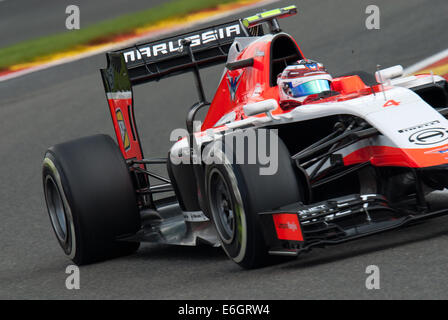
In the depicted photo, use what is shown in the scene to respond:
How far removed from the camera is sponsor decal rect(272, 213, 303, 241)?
5.12 metres

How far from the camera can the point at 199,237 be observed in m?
6.28

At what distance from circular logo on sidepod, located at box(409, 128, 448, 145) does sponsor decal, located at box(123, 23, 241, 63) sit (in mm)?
2974

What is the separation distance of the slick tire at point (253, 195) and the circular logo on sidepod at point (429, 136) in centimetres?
73

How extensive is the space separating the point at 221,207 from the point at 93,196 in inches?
47.0

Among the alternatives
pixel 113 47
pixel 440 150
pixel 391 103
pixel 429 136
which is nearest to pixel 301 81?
pixel 391 103

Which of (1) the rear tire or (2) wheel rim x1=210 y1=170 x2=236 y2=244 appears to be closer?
(2) wheel rim x1=210 y1=170 x2=236 y2=244

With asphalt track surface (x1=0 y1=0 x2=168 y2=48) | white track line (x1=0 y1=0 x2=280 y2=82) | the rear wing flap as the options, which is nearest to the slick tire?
the rear wing flap

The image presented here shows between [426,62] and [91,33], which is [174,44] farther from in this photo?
[91,33]

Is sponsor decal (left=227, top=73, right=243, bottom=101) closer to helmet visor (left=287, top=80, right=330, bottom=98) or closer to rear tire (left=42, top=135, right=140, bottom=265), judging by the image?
helmet visor (left=287, top=80, right=330, bottom=98)

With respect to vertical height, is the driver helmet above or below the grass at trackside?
below

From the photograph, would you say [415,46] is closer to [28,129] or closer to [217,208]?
[28,129]

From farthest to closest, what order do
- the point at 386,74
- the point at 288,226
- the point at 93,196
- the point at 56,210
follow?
the point at 56,210 < the point at 93,196 < the point at 386,74 < the point at 288,226
